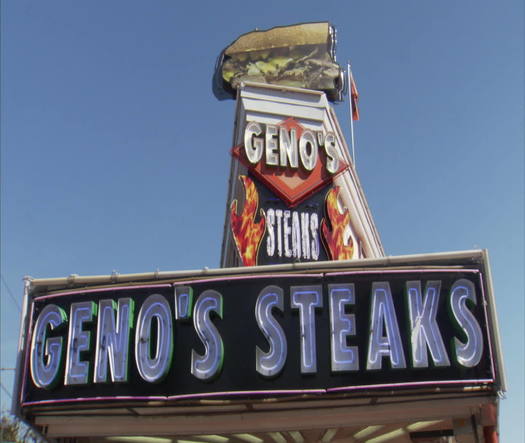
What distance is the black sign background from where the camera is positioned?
12.1 metres

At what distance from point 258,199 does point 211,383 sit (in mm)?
13038

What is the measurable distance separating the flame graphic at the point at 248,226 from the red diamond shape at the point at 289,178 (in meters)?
0.59

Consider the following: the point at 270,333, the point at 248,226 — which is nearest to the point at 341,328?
the point at 270,333

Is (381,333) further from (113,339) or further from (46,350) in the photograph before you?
(46,350)

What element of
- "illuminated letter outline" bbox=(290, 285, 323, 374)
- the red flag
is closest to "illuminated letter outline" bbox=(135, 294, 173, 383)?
"illuminated letter outline" bbox=(290, 285, 323, 374)

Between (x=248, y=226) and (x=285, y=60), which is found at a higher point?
(x=285, y=60)

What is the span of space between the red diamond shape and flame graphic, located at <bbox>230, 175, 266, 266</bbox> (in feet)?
1.93

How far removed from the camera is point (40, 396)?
12.9 metres

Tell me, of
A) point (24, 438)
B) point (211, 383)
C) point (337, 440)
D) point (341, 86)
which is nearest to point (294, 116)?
point (341, 86)

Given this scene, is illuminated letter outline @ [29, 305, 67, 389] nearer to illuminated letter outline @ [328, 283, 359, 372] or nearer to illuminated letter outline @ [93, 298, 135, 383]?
illuminated letter outline @ [93, 298, 135, 383]

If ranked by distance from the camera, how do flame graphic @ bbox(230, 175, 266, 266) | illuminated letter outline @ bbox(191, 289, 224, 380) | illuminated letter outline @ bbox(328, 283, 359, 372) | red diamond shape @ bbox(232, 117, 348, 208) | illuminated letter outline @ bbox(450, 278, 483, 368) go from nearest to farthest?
1. illuminated letter outline @ bbox(450, 278, 483, 368)
2. illuminated letter outline @ bbox(328, 283, 359, 372)
3. illuminated letter outline @ bbox(191, 289, 224, 380)
4. flame graphic @ bbox(230, 175, 266, 266)
5. red diamond shape @ bbox(232, 117, 348, 208)

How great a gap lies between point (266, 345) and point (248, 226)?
1183cm

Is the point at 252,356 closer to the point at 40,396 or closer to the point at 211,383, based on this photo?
the point at 211,383

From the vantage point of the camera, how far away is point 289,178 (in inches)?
994
